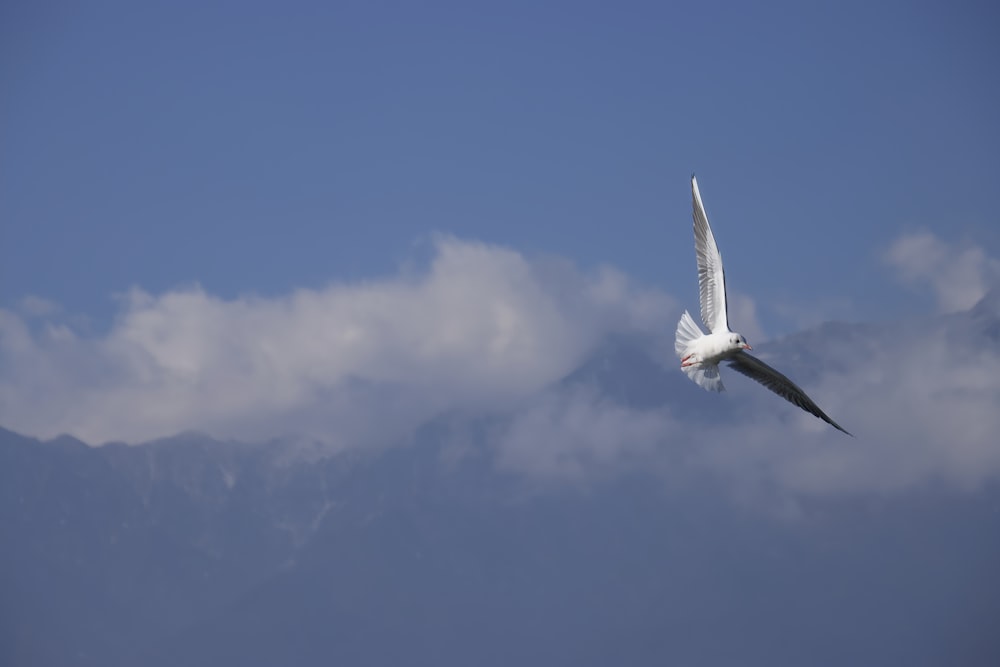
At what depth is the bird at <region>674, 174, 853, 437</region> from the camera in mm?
Answer: 36281

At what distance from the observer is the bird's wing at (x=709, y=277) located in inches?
1454

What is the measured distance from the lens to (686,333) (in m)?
37.2

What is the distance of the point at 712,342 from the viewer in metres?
36.2

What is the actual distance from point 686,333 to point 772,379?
2733 mm

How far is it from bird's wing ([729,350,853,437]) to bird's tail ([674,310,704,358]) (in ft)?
3.90

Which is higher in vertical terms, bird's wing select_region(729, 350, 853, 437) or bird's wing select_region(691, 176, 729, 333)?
bird's wing select_region(691, 176, 729, 333)

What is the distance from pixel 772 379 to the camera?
37.4m

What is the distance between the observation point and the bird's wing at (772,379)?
3678 centimetres

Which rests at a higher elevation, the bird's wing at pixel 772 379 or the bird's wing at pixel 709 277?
the bird's wing at pixel 709 277

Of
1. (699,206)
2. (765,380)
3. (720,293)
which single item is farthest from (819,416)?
(699,206)

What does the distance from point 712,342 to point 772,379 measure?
241 centimetres

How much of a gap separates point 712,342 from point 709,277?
6.79 ft

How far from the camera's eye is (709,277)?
122 ft

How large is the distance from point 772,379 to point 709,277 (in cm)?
334
